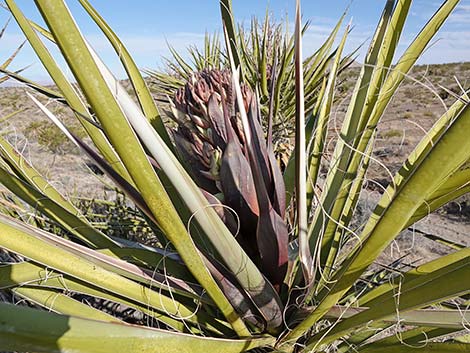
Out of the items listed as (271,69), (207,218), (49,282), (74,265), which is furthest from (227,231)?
(271,69)

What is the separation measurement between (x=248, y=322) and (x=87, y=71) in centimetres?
69

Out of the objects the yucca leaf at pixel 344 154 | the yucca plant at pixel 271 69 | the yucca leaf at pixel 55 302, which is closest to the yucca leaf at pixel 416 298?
the yucca leaf at pixel 344 154

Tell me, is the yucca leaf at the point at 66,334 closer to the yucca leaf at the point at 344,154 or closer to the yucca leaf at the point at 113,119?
the yucca leaf at the point at 113,119

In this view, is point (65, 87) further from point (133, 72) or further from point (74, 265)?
point (74, 265)

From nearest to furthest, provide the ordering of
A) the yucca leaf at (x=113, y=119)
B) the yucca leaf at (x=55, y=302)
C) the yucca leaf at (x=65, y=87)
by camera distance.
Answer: the yucca leaf at (x=113, y=119) → the yucca leaf at (x=55, y=302) → the yucca leaf at (x=65, y=87)

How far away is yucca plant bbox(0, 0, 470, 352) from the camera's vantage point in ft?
1.73

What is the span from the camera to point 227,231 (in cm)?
76

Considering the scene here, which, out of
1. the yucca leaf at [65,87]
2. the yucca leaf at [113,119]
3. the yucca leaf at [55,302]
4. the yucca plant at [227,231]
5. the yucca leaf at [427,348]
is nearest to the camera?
the yucca leaf at [113,119]

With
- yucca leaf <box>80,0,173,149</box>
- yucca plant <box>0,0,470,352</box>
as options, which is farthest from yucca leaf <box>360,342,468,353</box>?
yucca leaf <box>80,0,173,149</box>

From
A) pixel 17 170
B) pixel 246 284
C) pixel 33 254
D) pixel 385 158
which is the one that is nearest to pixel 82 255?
pixel 33 254

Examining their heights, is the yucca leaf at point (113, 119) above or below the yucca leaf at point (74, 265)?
above

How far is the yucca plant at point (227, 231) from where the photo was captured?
20.7 inches

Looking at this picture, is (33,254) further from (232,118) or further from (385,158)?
(385,158)

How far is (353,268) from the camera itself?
68 centimetres
